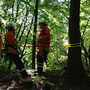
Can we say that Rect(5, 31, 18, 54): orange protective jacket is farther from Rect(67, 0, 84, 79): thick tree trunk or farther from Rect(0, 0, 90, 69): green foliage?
Rect(0, 0, 90, 69): green foliage

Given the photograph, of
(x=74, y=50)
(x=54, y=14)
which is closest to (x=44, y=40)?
(x=74, y=50)

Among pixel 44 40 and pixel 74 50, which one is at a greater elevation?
pixel 44 40

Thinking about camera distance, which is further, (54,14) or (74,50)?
(54,14)

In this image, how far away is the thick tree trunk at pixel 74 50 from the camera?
431 cm

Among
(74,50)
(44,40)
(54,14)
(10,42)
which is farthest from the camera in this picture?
(54,14)

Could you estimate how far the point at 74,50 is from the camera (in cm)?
445

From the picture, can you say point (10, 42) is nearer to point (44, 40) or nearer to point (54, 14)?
point (44, 40)

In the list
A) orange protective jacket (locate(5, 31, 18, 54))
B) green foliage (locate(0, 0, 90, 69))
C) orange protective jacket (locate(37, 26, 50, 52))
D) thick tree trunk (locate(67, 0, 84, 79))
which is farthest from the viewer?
green foliage (locate(0, 0, 90, 69))

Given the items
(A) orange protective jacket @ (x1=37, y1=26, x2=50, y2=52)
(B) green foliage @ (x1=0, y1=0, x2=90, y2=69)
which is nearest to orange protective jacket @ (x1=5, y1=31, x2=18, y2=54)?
(A) orange protective jacket @ (x1=37, y1=26, x2=50, y2=52)

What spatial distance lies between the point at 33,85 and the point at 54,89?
2.55 ft

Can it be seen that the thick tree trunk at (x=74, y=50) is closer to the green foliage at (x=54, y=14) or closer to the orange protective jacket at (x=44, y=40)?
the orange protective jacket at (x=44, y=40)

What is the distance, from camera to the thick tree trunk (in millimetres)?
4312

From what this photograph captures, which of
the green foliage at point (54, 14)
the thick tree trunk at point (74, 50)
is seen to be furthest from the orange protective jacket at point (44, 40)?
the green foliage at point (54, 14)

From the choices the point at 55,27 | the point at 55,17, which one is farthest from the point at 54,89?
the point at 55,27
